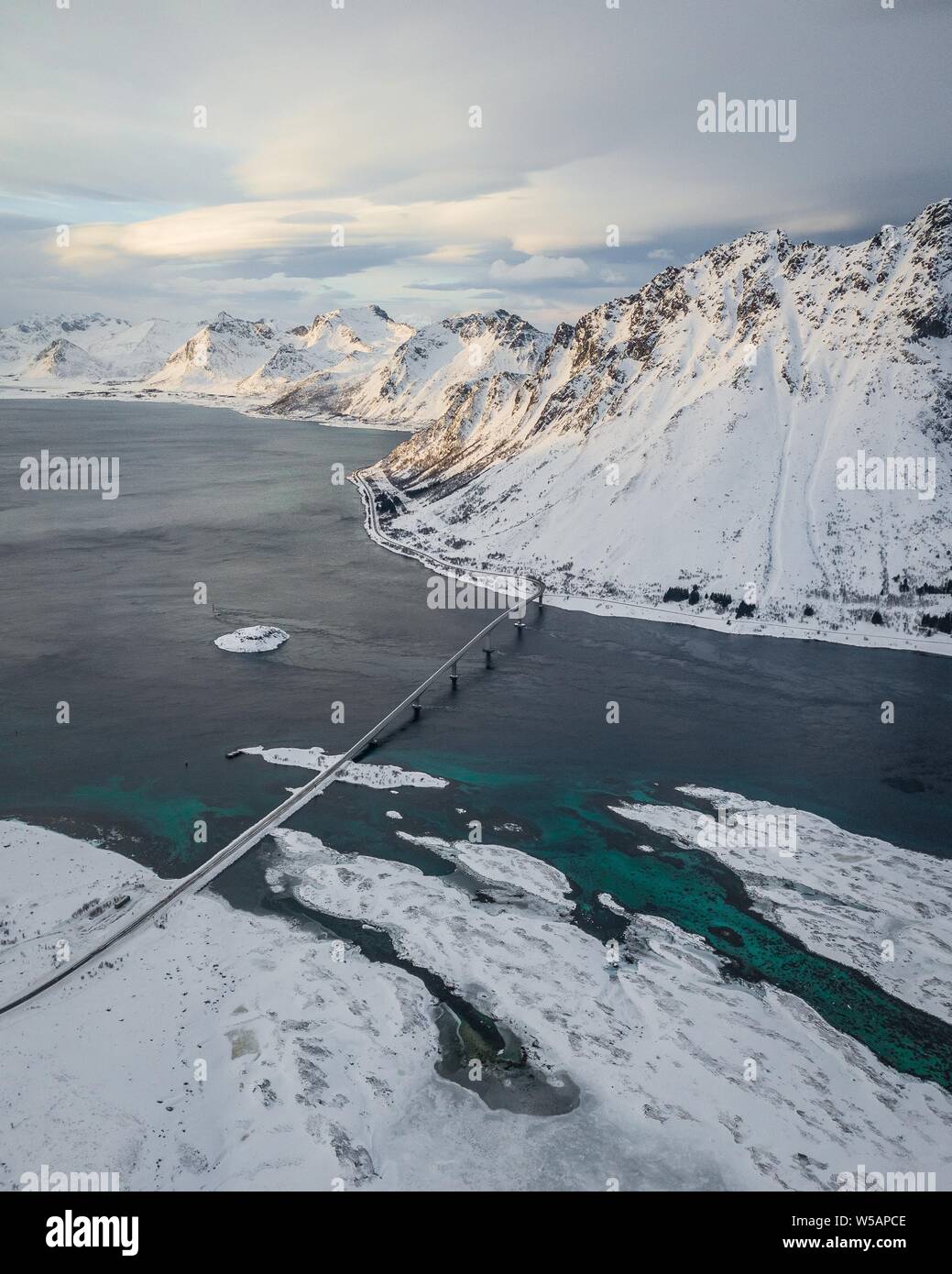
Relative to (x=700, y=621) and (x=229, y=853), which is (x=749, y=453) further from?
(x=229, y=853)

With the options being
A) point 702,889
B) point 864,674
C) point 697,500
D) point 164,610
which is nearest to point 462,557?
point 697,500

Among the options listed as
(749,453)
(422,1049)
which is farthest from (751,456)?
(422,1049)

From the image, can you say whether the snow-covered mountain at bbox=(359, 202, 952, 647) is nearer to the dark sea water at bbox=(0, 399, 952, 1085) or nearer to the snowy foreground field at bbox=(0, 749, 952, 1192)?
the dark sea water at bbox=(0, 399, 952, 1085)

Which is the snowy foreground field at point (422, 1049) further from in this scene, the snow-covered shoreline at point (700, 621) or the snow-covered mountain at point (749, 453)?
the snow-covered mountain at point (749, 453)

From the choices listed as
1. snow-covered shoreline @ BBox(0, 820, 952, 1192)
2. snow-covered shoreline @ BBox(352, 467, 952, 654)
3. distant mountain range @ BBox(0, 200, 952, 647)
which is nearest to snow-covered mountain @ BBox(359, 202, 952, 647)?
distant mountain range @ BBox(0, 200, 952, 647)
